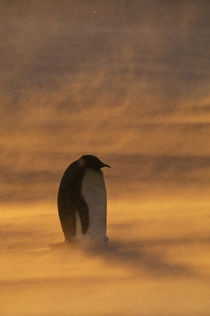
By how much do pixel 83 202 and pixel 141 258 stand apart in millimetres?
511

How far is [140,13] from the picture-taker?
59.8 ft

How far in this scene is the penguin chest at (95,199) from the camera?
4.64 meters

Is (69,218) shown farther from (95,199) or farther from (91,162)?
(91,162)

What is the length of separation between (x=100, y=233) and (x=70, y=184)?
409mm

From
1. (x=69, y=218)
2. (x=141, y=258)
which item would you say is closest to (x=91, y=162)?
(x=69, y=218)

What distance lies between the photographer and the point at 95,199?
471 cm

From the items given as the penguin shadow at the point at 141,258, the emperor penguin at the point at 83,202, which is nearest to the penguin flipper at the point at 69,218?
the emperor penguin at the point at 83,202

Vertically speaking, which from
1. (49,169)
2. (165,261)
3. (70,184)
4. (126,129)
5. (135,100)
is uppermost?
(135,100)

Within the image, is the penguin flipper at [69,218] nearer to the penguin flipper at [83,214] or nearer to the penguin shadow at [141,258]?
the penguin flipper at [83,214]

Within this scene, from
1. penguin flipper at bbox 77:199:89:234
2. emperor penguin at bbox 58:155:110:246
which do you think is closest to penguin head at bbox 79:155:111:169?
emperor penguin at bbox 58:155:110:246

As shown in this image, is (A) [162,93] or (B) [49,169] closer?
(B) [49,169]

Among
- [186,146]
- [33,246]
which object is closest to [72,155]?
[186,146]

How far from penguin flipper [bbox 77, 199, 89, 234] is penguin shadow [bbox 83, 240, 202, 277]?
5.9 inches

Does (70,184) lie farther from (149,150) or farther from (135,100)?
(135,100)
